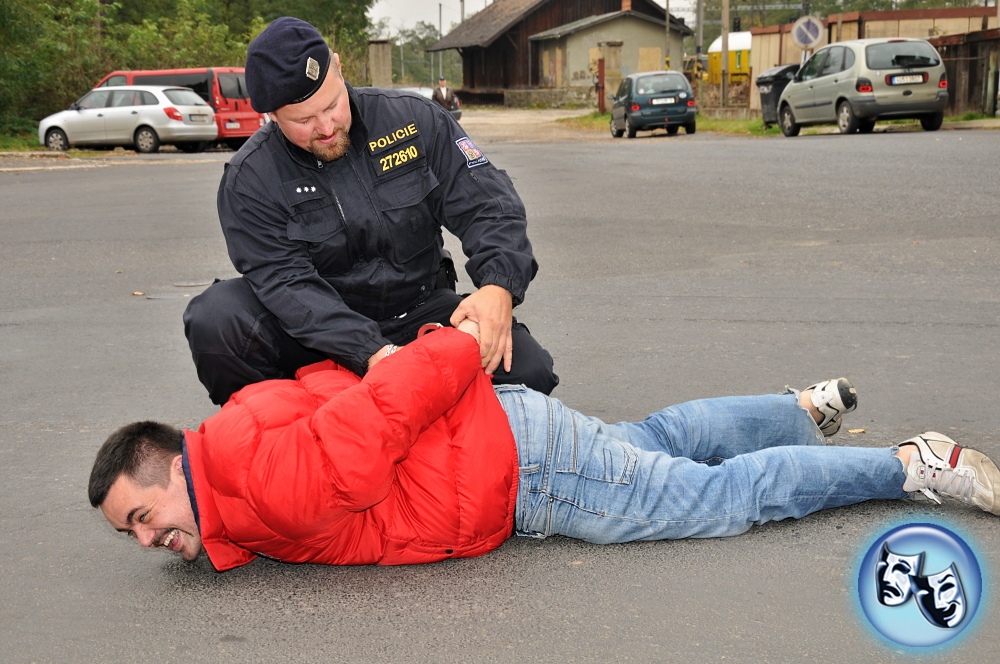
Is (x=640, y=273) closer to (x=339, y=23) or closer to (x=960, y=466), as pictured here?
(x=960, y=466)

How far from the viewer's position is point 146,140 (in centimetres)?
2345

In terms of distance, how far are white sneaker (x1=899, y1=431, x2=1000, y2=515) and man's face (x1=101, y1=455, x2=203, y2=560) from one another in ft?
6.84

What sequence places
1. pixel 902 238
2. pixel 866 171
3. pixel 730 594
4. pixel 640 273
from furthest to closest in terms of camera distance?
pixel 866 171, pixel 902 238, pixel 640 273, pixel 730 594

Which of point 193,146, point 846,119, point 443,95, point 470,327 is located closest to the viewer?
point 470,327

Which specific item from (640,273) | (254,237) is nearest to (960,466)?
(254,237)

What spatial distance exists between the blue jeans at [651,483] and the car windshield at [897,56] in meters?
17.4

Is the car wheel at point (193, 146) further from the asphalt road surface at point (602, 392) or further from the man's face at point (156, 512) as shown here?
the man's face at point (156, 512)

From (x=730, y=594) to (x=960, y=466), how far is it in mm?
852

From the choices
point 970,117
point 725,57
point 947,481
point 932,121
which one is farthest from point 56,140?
point 947,481

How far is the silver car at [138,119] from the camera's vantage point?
2316cm

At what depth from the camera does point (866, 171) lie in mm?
12562
